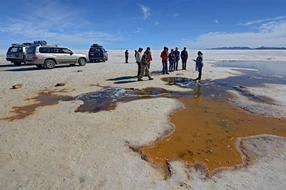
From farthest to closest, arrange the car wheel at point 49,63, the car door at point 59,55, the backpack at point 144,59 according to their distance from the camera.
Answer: the car door at point 59,55 → the car wheel at point 49,63 → the backpack at point 144,59

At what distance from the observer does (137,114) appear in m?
5.56

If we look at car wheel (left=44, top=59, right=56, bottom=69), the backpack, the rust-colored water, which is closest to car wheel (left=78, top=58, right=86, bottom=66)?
car wheel (left=44, top=59, right=56, bottom=69)

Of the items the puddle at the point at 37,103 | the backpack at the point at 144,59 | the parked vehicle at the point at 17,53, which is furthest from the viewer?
the parked vehicle at the point at 17,53

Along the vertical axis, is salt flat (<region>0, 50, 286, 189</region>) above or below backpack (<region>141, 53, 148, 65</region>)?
below

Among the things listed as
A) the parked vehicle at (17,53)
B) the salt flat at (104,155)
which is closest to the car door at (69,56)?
the parked vehicle at (17,53)

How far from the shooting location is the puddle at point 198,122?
3658mm

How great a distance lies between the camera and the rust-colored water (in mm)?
3590

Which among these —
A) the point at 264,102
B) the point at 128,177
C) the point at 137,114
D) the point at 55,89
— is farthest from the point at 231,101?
the point at 55,89

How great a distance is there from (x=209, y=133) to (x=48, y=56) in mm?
14648

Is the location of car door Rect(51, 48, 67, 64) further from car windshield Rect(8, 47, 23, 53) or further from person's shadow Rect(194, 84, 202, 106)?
person's shadow Rect(194, 84, 202, 106)

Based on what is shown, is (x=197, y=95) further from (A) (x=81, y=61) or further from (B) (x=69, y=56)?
(A) (x=81, y=61)

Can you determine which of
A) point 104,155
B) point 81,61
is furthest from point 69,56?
point 104,155

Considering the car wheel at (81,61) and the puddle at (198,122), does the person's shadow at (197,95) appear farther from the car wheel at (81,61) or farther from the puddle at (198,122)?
the car wheel at (81,61)

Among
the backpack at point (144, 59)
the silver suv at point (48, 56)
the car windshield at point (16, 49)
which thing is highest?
the car windshield at point (16, 49)
